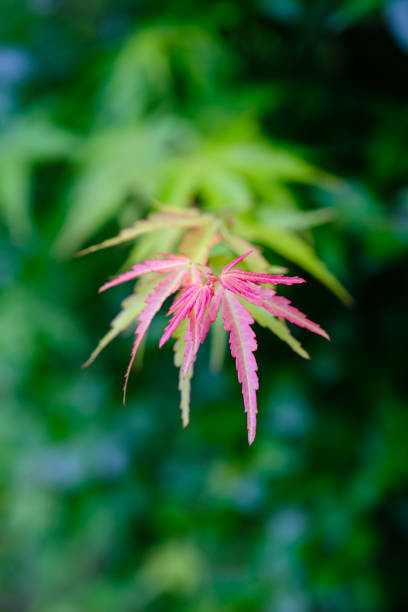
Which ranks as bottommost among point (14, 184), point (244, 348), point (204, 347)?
point (244, 348)

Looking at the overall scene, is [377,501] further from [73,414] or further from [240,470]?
[73,414]

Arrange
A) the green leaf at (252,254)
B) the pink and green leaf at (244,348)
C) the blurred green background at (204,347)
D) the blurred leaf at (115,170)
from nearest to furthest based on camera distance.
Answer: the pink and green leaf at (244,348), the green leaf at (252,254), the blurred leaf at (115,170), the blurred green background at (204,347)

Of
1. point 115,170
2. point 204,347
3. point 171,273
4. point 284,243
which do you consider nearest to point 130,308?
point 171,273

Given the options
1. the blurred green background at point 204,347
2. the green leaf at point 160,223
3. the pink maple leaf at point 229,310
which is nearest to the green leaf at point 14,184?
the blurred green background at point 204,347

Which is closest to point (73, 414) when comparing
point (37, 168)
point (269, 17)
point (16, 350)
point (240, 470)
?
point (16, 350)

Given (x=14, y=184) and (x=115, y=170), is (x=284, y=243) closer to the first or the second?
(x=115, y=170)

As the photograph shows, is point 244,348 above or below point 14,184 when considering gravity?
below

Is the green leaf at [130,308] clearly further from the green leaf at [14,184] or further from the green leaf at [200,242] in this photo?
the green leaf at [14,184]

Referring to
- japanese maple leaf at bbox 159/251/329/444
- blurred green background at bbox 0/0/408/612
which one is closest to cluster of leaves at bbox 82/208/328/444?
japanese maple leaf at bbox 159/251/329/444

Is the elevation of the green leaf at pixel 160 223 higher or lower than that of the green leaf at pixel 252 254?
higher

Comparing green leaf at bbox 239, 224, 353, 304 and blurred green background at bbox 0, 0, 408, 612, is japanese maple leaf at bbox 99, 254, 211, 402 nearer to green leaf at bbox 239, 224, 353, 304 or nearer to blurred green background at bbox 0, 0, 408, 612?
green leaf at bbox 239, 224, 353, 304
